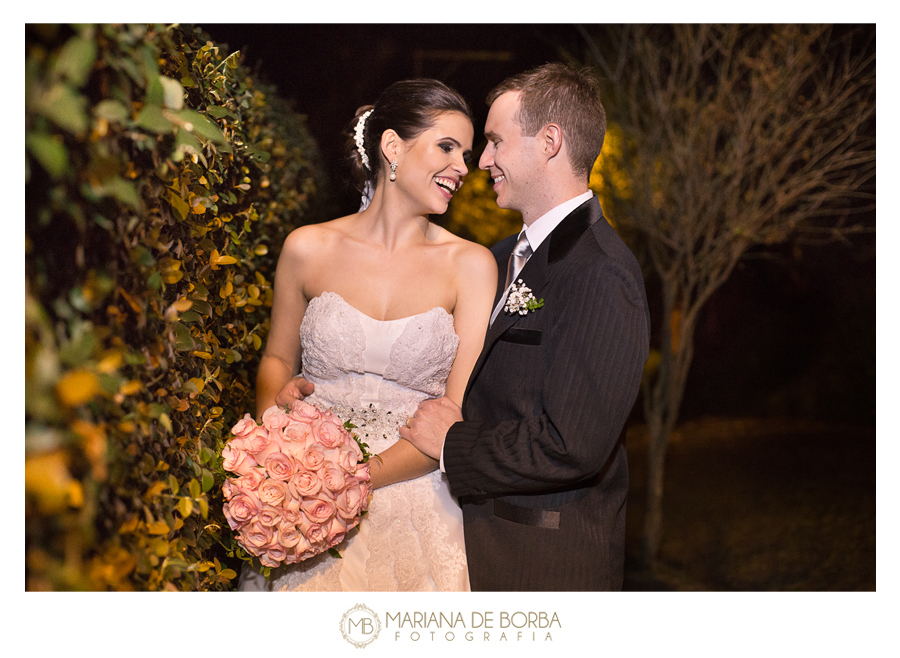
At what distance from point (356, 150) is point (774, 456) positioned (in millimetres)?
5195

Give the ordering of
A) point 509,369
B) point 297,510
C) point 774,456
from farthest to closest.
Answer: point 774,456
point 509,369
point 297,510

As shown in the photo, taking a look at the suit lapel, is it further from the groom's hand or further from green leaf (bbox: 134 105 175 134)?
green leaf (bbox: 134 105 175 134)

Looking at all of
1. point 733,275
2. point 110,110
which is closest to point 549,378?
point 110,110

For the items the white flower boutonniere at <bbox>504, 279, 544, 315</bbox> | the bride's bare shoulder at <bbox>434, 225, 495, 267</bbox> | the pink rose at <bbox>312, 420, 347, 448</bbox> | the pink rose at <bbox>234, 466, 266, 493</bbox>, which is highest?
the bride's bare shoulder at <bbox>434, 225, 495, 267</bbox>

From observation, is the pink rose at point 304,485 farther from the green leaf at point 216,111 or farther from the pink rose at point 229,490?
the green leaf at point 216,111

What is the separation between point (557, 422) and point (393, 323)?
0.70m

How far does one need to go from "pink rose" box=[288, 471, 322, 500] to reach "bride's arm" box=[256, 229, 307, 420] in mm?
652
